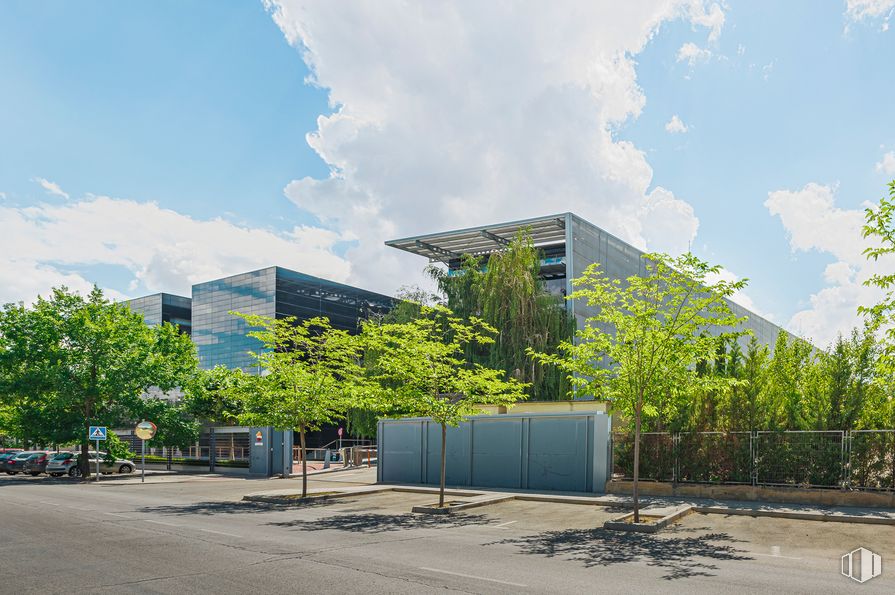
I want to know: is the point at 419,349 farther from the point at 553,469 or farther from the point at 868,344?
the point at 868,344

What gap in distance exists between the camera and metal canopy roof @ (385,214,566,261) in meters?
49.1

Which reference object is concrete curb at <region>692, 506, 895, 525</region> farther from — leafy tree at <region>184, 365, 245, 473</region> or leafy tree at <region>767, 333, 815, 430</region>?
leafy tree at <region>184, 365, 245, 473</region>

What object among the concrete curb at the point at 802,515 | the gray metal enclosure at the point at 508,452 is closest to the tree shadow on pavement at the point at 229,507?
the gray metal enclosure at the point at 508,452

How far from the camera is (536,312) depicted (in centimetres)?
3897

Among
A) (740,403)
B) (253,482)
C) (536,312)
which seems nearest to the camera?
(740,403)

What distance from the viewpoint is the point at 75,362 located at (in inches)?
1447

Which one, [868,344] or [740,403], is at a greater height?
[868,344]

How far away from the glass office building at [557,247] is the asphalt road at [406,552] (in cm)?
2714

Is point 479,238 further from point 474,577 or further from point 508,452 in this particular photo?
point 474,577

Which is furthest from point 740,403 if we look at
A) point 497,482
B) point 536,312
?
point 536,312

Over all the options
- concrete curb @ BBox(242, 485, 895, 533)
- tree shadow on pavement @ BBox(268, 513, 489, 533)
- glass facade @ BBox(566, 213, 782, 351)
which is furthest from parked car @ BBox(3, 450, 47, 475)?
glass facade @ BBox(566, 213, 782, 351)

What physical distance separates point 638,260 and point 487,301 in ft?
67.3

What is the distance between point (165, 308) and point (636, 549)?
92557mm

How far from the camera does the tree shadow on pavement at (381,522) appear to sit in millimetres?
15391
